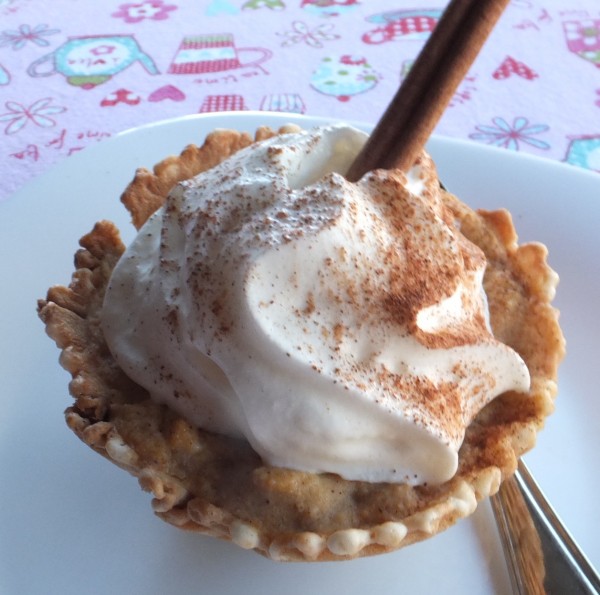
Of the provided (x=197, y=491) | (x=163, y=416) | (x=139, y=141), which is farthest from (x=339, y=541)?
(x=139, y=141)

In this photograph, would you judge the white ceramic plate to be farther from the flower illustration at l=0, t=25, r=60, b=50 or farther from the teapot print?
the flower illustration at l=0, t=25, r=60, b=50

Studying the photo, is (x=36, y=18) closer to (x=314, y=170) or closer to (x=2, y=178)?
(x=2, y=178)

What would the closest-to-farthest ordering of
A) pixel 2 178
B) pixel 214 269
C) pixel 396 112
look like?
pixel 214 269
pixel 396 112
pixel 2 178

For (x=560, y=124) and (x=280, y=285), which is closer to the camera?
(x=280, y=285)

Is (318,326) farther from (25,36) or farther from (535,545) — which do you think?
(25,36)

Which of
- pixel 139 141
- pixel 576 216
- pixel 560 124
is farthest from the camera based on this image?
pixel 560 124

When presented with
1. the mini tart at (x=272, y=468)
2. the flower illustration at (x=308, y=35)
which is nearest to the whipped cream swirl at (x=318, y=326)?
the mini tart at (x=272, y=468)
